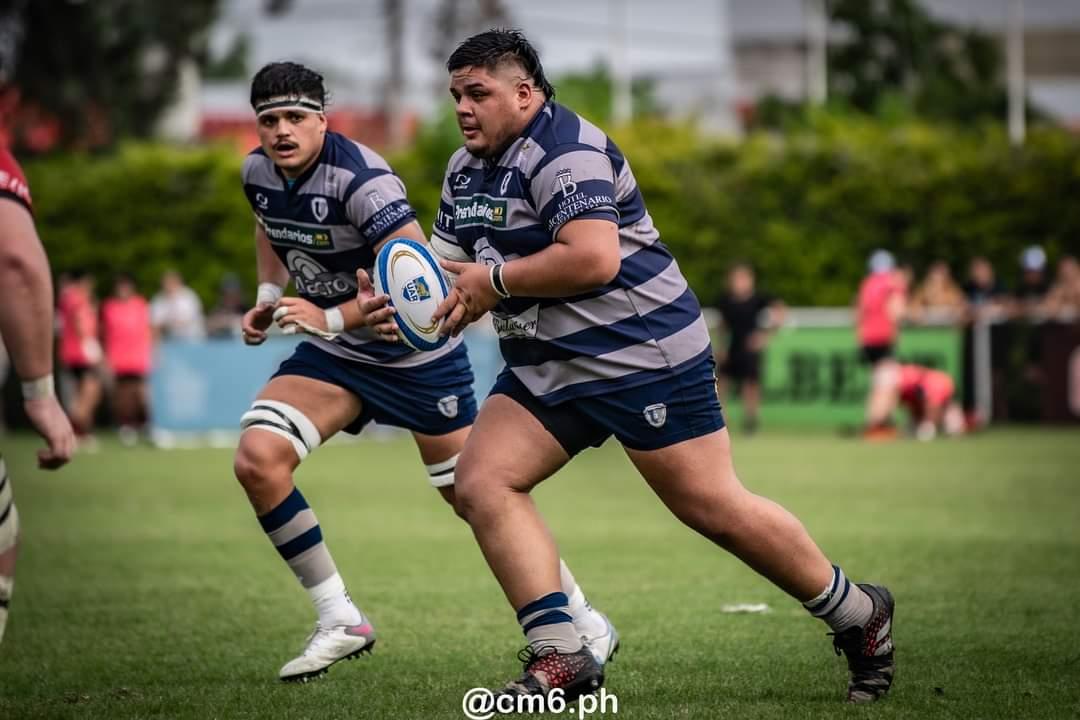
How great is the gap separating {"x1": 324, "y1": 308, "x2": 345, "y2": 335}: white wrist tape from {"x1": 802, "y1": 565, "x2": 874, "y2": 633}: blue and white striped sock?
2.09 metres

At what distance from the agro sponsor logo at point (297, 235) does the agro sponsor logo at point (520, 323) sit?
1.25 meters

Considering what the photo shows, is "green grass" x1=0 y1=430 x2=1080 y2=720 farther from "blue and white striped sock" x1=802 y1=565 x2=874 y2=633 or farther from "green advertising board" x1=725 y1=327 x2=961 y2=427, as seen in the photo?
"green advertising board" x1=725 y1=327 x2=961 y2=427

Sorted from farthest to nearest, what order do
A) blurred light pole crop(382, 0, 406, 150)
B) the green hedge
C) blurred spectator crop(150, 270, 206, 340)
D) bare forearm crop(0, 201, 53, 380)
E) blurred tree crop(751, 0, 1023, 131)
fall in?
blurred tree crop(751, 0, 1023, 131)
blurred light pole crop(382, 0, 406, 150)
the green hedge
blurred spectator crop(150, 270, 206, 340)
bare forearm crop(0, 201, 53, 380)

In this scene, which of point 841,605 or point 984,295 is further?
point 984,295

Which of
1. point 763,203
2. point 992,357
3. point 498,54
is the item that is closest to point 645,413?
point 498,54

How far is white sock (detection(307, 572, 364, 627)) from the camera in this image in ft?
20.2

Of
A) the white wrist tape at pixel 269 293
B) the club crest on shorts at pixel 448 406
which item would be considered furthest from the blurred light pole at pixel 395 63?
the club crest on shorts at pixel 448 406

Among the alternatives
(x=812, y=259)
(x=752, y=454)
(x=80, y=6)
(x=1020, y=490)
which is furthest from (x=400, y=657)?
(x=80, y=6)

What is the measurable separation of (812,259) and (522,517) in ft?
67.7

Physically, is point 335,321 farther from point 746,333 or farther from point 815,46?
point 815,46

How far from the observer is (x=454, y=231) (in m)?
5.39

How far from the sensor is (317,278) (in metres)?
6.48

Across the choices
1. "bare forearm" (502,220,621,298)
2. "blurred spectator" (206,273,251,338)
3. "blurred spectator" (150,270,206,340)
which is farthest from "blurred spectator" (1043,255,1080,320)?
"bare forearm" (502,220,621,298)

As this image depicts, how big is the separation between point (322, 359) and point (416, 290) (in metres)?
1.47
